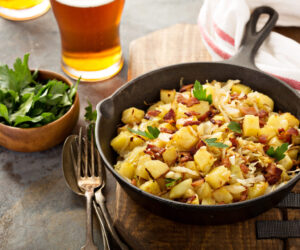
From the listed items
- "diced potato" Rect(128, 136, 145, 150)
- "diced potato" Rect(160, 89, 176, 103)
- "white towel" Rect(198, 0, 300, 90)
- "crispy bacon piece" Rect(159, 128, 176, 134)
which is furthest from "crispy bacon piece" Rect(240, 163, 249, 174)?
"white towel" Rect(198, 0, 300, 90)

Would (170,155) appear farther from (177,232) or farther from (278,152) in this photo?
→ (278,152)

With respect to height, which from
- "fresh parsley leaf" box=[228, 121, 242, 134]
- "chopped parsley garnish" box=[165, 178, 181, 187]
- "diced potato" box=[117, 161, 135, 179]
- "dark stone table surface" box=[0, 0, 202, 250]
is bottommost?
"dark stone table surface" box=[0, 0, 202, 250]

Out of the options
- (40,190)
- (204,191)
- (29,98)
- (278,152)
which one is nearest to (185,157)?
(204,191)

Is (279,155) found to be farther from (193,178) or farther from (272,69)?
(272,69)

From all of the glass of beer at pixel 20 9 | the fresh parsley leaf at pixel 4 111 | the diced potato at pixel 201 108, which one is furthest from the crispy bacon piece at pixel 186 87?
the glass of beer at pixel 20 9

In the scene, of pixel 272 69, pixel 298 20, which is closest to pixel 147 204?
pixel 272 69

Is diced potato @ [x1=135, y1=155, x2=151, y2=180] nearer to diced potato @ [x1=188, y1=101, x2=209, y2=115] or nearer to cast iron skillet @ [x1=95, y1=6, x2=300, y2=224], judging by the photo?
cast iron skillet @ [x1=95, y1=6, x2=300, y2=224]

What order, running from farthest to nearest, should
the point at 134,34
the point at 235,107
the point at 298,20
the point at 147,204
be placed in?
the point at 134,34 < the point at 298,20 < the point at 235,107 < the point at 147,204
